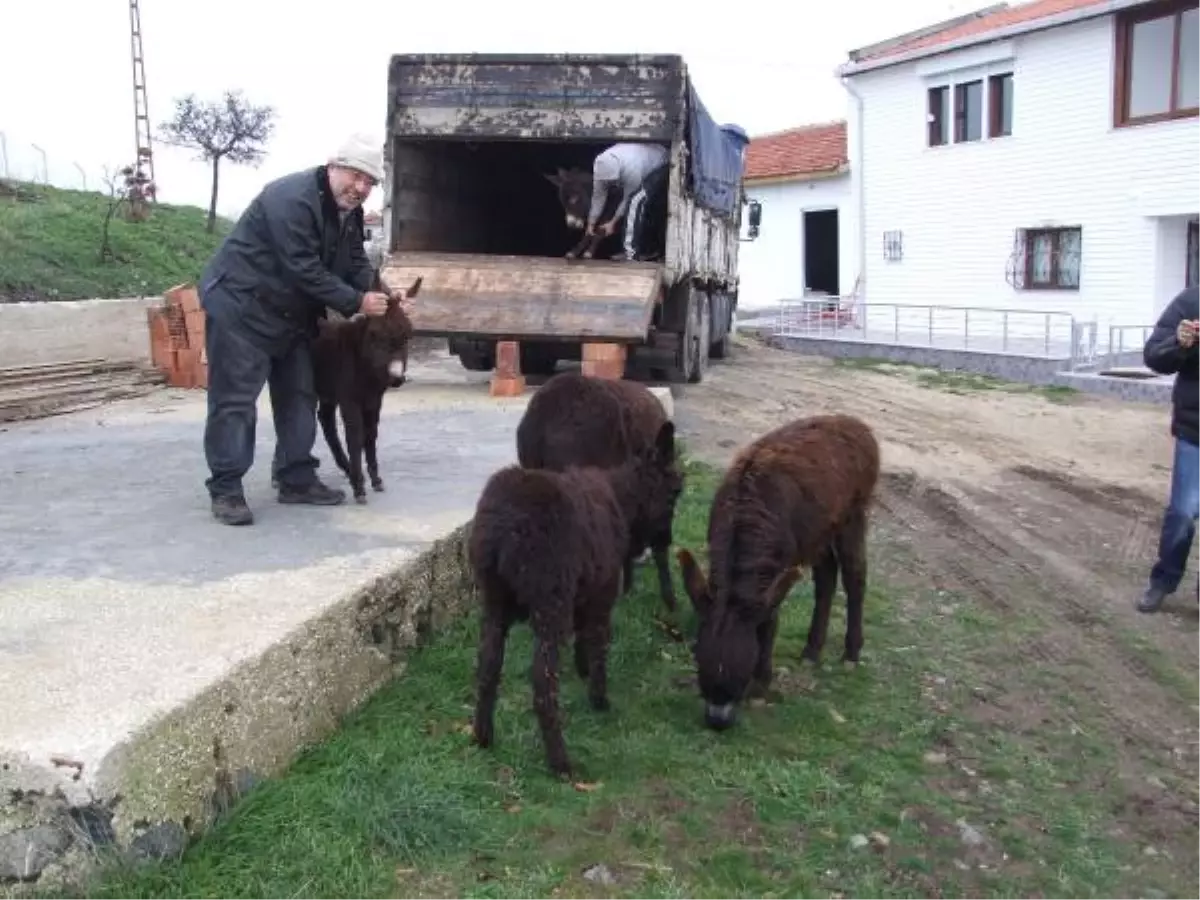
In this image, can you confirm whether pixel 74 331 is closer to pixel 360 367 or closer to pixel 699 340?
pixel 360 367

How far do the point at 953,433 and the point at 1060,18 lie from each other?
1123cm

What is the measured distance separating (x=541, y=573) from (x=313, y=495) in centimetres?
260

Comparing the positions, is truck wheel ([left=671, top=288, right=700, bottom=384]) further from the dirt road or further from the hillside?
the hillside


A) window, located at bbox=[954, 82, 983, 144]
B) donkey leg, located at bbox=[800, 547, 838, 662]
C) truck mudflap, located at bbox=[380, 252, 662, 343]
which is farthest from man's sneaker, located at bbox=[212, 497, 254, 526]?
window, located at bbox=[954, 82, 983, 144]

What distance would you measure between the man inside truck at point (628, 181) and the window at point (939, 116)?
502 inches

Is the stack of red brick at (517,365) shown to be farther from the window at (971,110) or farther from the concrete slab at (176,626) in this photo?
the window at (971,110)

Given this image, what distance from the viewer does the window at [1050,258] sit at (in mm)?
21516

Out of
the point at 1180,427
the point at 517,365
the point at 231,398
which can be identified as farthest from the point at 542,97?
the point at 1180,427

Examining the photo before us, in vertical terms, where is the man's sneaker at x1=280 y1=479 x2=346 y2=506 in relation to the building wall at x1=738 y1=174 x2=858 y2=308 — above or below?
below

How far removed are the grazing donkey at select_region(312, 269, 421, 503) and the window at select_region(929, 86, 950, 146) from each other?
1968 cm

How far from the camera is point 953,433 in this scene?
1285 centimetres

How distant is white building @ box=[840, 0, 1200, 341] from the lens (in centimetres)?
1983

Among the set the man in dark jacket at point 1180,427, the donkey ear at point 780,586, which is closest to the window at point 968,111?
the man in dark jacket at point 1180,427

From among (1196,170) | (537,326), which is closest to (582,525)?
(537,326)
